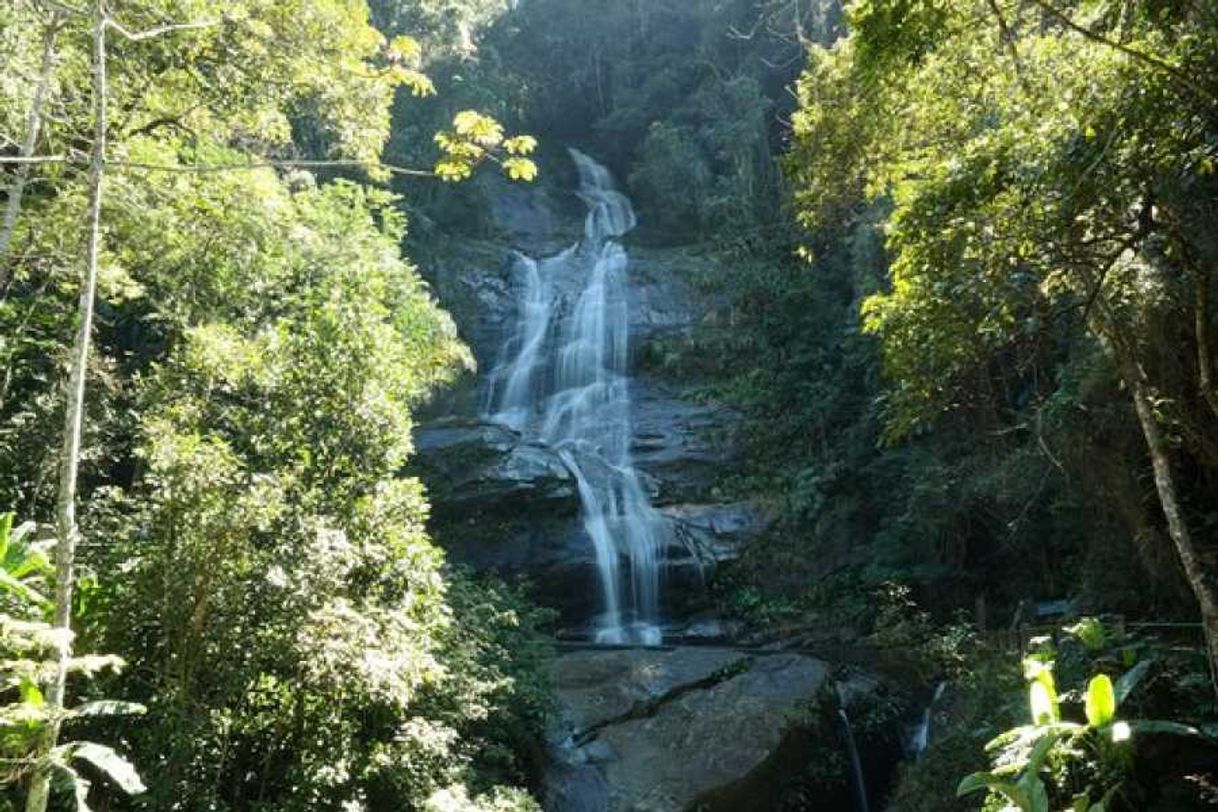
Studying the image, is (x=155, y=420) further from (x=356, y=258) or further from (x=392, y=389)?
(x=356, y=258)

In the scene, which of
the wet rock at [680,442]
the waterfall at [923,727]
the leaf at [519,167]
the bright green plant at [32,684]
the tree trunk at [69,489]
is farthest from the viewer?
the wet rock at [680,442]

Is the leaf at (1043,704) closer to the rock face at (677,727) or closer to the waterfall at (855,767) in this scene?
the rock face at (677,727)

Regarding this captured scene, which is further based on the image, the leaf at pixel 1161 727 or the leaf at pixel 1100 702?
the leaf at pixel 1100 702

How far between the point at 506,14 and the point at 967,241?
3643 cm

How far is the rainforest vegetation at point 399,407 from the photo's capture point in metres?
5.34

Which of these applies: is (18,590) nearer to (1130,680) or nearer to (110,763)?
(110,763)

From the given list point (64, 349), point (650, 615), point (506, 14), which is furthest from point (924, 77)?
point (506, 14)

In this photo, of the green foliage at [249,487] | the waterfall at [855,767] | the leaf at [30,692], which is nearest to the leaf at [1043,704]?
the green foliage at [249,487]

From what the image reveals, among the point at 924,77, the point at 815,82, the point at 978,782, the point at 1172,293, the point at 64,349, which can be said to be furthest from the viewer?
the point at 64,349

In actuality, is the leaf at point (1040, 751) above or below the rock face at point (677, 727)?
above

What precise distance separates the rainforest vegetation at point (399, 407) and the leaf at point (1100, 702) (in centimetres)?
2

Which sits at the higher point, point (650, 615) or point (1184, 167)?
point (1184, 167)

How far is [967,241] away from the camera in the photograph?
616 cm

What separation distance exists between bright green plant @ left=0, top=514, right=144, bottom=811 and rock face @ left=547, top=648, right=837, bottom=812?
4.86m
